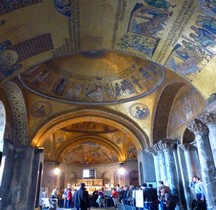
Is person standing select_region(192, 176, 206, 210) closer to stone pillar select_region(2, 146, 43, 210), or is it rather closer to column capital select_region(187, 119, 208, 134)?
column capital select_region(187, 119, 208, 134)

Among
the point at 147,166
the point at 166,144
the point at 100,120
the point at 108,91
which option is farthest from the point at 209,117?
the point at 100,120

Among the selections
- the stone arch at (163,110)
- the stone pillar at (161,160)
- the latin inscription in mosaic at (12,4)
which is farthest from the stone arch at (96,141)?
the latin inscription in mosaic at (12,4)

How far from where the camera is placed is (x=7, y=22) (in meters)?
5.64

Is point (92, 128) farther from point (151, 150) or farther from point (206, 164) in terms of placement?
point (206, 164)

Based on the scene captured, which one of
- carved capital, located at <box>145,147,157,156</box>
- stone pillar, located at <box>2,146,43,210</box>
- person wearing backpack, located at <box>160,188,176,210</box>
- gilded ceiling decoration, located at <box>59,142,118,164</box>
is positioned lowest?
person wearing backpack, located at <box>160,188,176,210</box>

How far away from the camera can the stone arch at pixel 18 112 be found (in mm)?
11509

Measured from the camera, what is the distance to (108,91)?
1392 centimetres

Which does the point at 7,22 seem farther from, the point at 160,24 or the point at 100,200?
the point at 100,200

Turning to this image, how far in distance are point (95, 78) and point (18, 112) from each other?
5075 mm

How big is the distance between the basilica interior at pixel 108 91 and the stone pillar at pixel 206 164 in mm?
36

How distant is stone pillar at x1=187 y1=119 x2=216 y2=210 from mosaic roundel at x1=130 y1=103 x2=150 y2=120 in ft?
16.1

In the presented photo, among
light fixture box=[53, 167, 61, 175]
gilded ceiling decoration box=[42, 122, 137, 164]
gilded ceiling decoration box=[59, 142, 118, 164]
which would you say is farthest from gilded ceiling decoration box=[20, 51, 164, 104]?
gilded ceiling decoration box=[59, 142, 118, 164]

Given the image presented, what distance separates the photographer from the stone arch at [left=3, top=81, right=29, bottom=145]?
37.8 feet

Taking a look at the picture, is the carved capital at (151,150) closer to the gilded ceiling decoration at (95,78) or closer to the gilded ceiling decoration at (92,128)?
the gilded ceiling decoration at (95,78)
